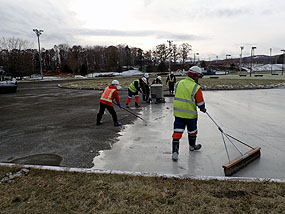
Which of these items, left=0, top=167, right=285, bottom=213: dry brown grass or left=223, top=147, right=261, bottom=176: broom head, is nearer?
left=0, top=167, right=285, bottom=213: dry brown grass

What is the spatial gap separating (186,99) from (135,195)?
200 centimetres

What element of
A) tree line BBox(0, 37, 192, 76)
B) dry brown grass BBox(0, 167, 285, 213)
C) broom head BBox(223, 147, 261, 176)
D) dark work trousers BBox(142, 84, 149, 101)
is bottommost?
dry brown grass BBox(0, 167, 285, 213)

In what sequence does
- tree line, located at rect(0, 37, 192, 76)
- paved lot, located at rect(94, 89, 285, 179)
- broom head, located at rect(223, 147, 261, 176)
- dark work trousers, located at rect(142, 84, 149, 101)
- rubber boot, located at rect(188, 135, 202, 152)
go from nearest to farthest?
broom head, located at rect(223, 147, 261, 176) → paved lot, located at rect(94, 89, 285, 179) → rubber boot, located at rect(188, 135, 202, 152) → dark work trousers, located at rect(142, 84, 149, 101) → tree line, located at rect(0, 37, 192, 76)

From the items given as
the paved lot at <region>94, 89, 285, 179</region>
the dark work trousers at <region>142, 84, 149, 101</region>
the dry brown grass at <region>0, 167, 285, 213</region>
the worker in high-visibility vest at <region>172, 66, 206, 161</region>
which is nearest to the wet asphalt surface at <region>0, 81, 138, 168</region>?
the paved lot at <region>94, 89, 285, 179</region>

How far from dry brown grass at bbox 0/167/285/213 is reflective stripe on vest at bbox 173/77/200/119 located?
51.9 inches

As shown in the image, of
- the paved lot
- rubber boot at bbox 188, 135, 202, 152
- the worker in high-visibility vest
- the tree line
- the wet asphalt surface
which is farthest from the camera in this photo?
the tree line

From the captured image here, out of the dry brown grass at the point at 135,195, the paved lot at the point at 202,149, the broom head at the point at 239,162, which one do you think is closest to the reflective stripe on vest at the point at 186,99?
the paved lot at the point at 202,149

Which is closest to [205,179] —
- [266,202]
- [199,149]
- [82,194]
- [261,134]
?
[266,202]

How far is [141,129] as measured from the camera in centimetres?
622

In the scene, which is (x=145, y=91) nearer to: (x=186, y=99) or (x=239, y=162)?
(x=186, y=99)

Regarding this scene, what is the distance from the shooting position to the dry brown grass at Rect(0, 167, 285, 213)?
2.57 m

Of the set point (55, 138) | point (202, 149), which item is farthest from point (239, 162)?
point (55, 138)

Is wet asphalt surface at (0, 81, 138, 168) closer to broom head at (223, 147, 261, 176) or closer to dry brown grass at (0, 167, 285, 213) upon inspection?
dry brown grass at (0, 167, 285, 213)

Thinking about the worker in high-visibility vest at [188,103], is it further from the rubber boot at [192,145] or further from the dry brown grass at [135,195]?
the dry brown grass at [135,195]
